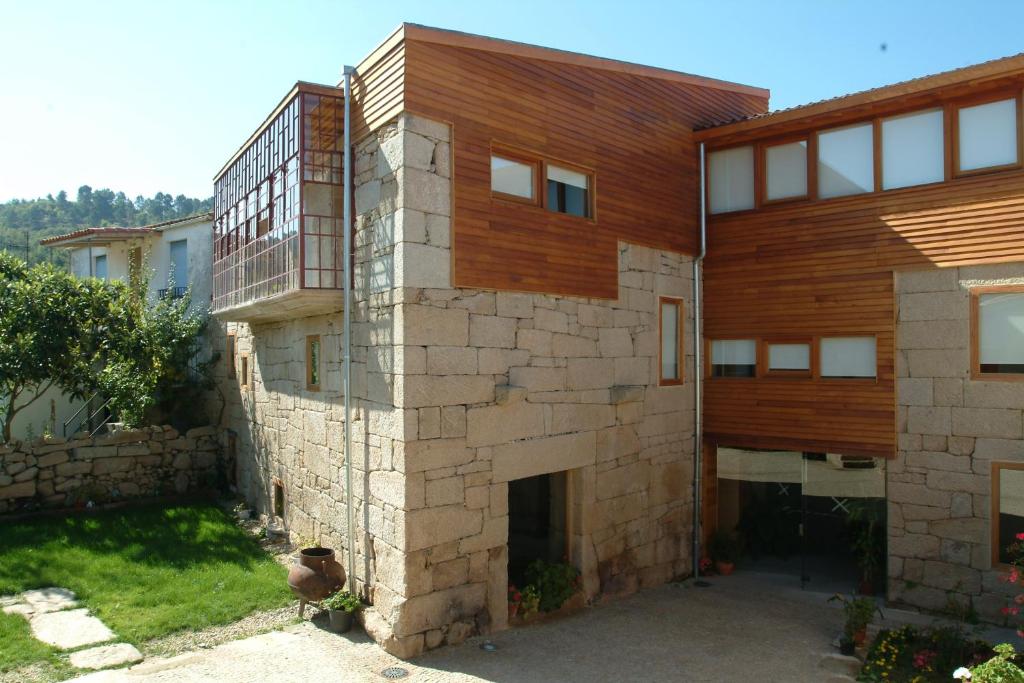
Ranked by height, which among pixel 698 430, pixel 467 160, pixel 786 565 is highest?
pixel 467 160

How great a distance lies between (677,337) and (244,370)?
25.9 ft

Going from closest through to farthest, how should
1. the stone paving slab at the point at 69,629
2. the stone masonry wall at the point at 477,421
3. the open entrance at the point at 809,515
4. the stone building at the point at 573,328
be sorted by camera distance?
the stone paving slab at the point at 69,629 → the stone masonry wall at the point at 477,421 → the stone building at the point at 573,328 → the open entrance at the point at 809,515

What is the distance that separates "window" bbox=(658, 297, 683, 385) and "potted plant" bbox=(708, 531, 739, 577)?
106 inches

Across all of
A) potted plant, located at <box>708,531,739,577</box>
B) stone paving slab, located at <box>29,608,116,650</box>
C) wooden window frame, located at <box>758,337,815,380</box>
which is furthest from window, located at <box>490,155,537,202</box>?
stone paving slab, located at <box>29,608,116,650</box>

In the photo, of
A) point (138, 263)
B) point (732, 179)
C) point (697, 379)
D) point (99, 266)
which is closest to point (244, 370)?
point (138, 263)

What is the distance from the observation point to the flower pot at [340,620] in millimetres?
7711

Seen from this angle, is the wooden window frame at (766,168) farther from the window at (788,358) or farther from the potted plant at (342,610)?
the potted plant at (342,610)

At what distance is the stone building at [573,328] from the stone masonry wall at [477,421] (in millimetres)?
32

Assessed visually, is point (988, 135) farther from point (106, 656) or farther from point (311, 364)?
point (106, 656)

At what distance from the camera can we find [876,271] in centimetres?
952

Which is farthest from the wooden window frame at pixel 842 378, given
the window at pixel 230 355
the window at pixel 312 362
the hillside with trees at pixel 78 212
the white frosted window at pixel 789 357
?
the hillside with trees at pixel 78 212

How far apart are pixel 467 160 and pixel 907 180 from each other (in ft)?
19.9

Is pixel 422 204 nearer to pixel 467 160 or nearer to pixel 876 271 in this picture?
pixel 467 160

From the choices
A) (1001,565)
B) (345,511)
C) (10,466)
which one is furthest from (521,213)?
(10,466)
